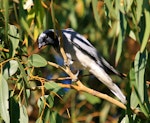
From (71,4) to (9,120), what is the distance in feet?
8.89

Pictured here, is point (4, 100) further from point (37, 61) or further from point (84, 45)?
point (84, 45)

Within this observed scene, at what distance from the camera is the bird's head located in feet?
12.0

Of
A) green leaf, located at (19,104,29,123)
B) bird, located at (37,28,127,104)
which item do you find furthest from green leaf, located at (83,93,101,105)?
green leaf, located at (19,104,29,123)

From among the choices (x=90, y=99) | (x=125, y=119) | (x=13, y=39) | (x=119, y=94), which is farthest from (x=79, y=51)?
(x=125, y=119)

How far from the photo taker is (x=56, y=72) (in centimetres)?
550

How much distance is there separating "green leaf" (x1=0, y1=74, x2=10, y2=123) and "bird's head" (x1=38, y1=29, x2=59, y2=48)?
1.10m

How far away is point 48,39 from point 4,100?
123cm

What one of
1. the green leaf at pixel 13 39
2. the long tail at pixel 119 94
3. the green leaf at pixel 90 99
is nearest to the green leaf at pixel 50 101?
the green leaf at pixel 13 39

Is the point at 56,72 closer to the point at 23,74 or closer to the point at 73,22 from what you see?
the point at 73,22

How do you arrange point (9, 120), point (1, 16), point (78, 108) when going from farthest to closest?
point (78, 108), point (1, 16), point (9, 120)

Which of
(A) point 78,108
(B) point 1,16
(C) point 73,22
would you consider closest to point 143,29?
(B) point 1,16

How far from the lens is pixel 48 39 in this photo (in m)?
3.72

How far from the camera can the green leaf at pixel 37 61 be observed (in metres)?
2.67

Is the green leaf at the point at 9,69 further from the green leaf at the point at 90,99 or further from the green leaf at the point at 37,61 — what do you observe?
the green leaf at the point at 90,99
